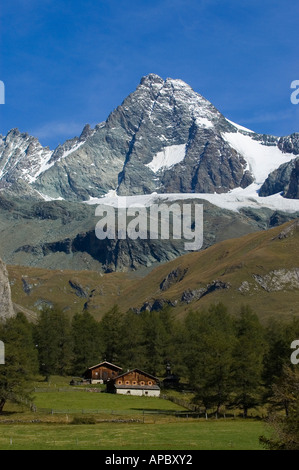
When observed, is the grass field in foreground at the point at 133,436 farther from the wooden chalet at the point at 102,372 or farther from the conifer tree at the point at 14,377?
the wooden chalet at the point at 102,372

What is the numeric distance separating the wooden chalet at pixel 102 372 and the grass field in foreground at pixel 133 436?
52.5 meters

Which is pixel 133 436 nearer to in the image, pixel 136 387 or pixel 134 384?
pixel 136 387

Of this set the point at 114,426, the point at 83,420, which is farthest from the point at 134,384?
the point at 114,426

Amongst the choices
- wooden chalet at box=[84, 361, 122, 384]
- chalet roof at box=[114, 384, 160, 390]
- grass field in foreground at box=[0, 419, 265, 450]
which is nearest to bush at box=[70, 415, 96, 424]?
grass field in foreground at box=[0, 419, 265, 450]

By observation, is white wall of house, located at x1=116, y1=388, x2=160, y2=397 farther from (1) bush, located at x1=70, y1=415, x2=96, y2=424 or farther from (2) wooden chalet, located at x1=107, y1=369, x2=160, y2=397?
(1) bush, located at x1=70, y1=415, x2=96, y2=424

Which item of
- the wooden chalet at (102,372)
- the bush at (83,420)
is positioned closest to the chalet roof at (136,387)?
the wooden chalet at (102,372)

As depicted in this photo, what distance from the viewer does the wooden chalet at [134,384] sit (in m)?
118

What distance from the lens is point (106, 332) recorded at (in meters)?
146

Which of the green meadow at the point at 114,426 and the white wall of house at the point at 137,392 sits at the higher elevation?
the white wall of house at the point at 137,392

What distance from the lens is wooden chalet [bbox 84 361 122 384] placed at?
13036 cm

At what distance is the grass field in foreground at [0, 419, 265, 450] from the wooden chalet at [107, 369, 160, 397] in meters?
39.1

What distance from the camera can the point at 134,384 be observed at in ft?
394
